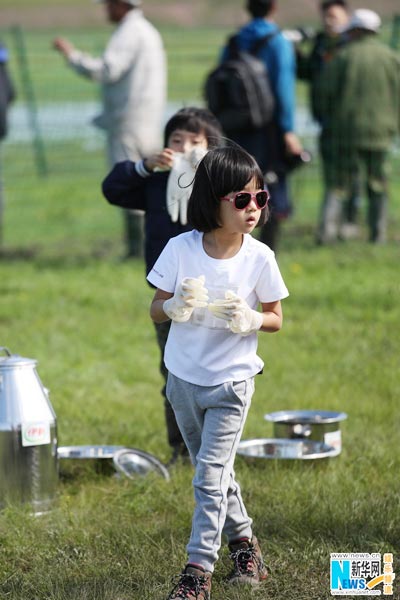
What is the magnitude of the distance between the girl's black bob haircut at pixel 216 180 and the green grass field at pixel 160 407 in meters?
1.21

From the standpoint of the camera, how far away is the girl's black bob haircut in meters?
3.78

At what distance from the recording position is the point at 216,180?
12.4 feet

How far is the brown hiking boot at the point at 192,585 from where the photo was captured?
3.65 m

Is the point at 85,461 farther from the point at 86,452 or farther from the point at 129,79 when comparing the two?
the point at 129,79

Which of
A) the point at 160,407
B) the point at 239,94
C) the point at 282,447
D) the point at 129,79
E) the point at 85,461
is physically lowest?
the point at 160,407

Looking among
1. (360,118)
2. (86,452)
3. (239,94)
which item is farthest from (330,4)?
(86,452)

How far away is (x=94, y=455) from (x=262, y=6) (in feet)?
16.4

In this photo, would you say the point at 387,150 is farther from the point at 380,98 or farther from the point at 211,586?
the point at 211,586

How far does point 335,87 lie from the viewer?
10.6 m

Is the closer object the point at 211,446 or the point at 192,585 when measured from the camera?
the point at 192,585

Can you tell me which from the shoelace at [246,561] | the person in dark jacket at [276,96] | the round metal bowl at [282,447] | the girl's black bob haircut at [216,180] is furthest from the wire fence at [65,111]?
the shoelace at [246,561]

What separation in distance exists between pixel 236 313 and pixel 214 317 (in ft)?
0.36
